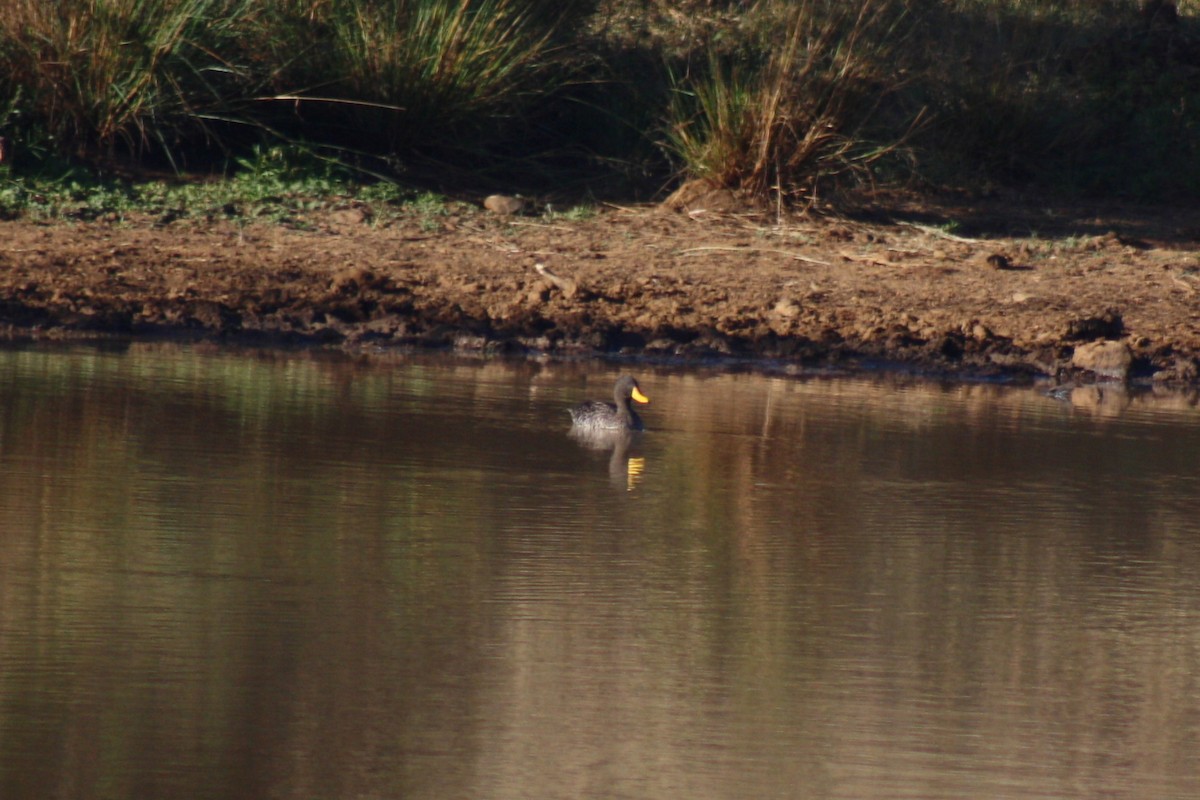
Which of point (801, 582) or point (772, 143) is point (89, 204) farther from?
point (801, 582)

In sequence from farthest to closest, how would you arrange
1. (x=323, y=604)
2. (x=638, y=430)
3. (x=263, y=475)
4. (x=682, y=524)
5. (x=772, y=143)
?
1. (x=772, y=143)
2. (x=638, y=430)
3. (x=263, y=475)
4. (x=682, y=524)
5. (x=323, y=604)

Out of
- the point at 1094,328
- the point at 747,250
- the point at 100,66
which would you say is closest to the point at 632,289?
the point at 747,250

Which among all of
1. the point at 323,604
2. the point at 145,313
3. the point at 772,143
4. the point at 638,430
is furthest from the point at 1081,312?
the point at 323,604

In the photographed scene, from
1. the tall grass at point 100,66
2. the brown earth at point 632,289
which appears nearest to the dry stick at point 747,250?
the brown earth at point 632,289

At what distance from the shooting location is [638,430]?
26.9ft

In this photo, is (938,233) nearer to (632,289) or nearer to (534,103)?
(632,289)

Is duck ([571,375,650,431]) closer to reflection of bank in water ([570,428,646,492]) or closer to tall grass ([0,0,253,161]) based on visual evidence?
reflection of bank in water ([570,428,646,492])

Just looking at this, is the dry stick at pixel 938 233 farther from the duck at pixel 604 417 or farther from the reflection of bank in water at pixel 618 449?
the reflection of bank in water at pixel 618 449

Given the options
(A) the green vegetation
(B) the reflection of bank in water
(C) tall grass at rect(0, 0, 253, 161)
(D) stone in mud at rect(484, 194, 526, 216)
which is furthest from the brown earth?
(B) the reflection of bank in water

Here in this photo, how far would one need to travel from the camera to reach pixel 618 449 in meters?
7.72

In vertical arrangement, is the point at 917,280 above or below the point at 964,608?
above

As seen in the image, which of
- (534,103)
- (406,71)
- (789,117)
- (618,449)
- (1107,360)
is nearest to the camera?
(618,449)

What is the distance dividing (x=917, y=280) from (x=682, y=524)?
5.92 meters

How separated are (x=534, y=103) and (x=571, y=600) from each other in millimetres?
9763
